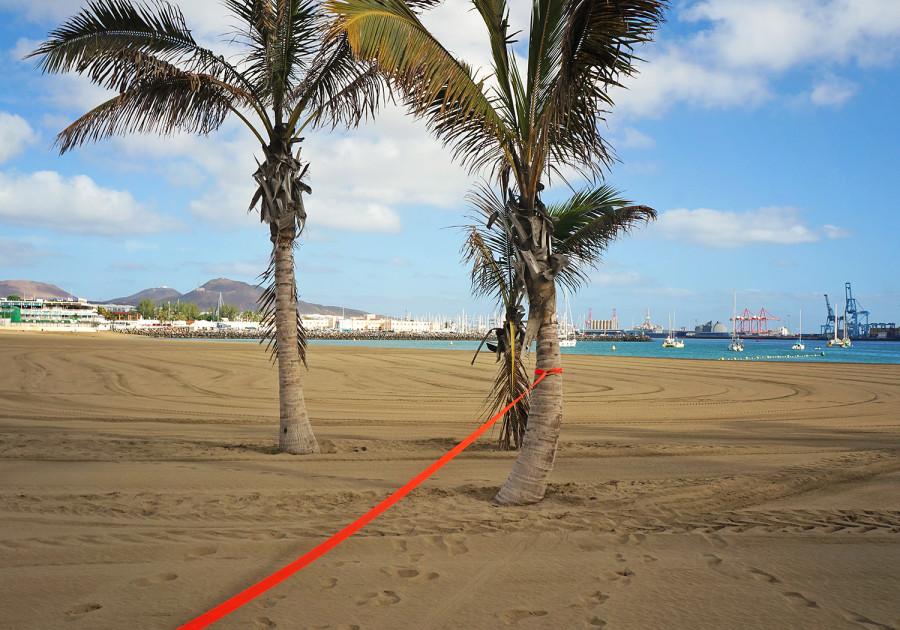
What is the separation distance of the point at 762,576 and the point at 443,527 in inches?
86.9

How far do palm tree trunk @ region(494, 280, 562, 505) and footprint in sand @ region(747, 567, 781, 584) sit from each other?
1.90 metres

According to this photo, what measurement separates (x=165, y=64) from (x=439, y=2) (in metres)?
3.55

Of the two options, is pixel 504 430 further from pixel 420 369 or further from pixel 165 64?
pixel 420 369

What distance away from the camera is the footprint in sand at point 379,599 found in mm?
3379

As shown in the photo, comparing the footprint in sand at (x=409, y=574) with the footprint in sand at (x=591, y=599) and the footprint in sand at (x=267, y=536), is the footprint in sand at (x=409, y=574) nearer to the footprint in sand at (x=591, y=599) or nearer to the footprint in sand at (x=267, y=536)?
the footprint in sand at (x=591, y=599)

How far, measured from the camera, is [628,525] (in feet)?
16.0

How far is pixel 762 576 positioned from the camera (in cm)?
382

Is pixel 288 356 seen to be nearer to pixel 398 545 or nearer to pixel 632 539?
pixel 398 545

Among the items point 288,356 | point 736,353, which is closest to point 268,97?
point 288,356

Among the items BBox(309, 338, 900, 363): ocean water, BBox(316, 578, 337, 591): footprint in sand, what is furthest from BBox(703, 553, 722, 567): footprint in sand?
BBox(309, 338, 900, 363): ocean water

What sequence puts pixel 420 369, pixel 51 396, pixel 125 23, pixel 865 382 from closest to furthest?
pixel 125 23, pixel 51 396, pixel 865 382, pixel 420 369

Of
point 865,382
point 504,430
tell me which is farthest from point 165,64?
point 865,382

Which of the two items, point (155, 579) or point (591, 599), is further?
point (155, 579)

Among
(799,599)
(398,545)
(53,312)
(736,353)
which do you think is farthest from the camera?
(53,312)
